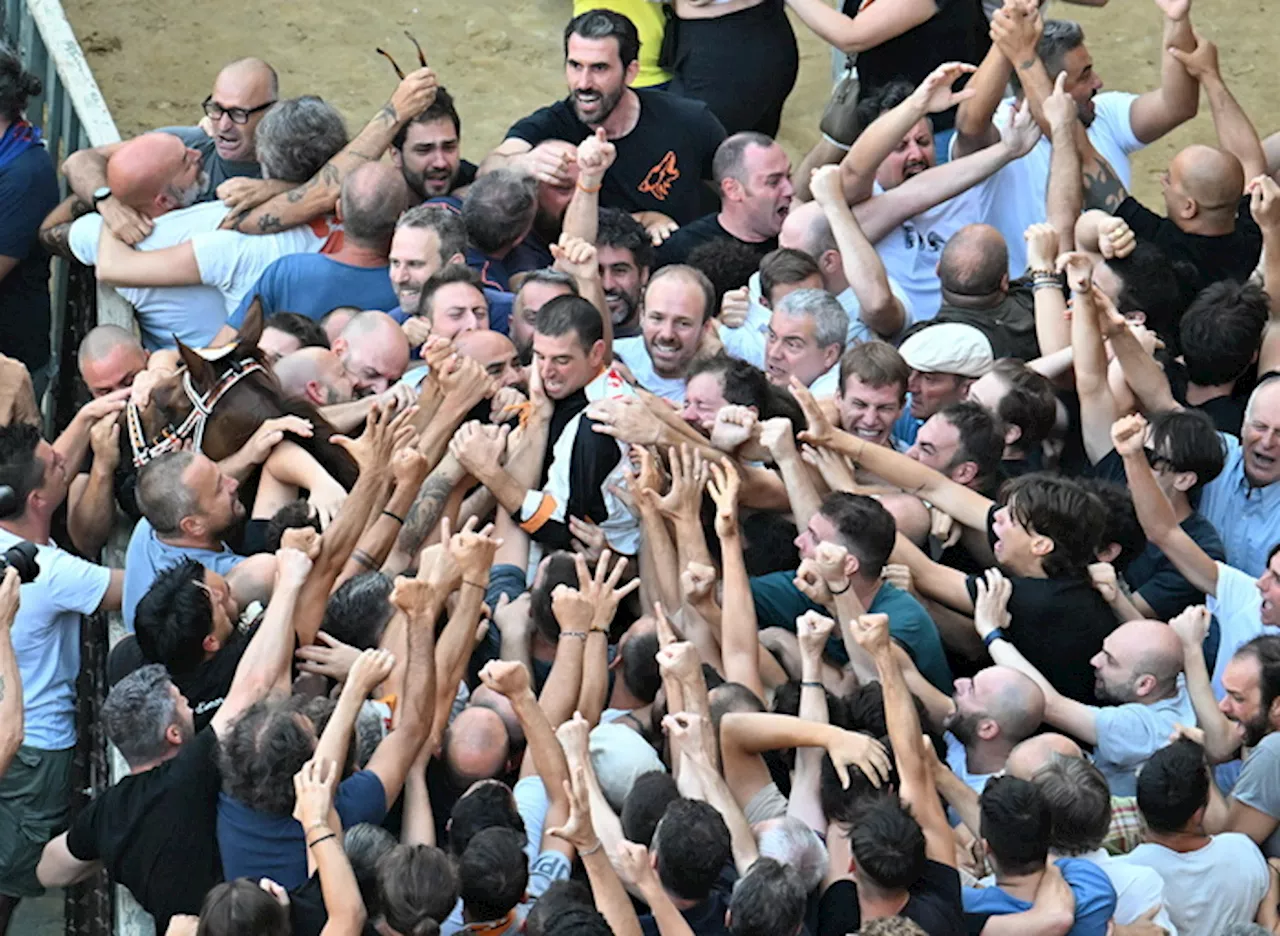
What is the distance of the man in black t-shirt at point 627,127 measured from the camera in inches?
A: 348

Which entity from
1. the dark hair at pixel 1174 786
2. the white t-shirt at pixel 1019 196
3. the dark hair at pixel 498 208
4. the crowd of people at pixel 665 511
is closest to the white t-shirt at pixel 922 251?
the crowd of people at pixel 665 511

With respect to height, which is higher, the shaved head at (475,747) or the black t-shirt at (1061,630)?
the shaved head at (475,747)

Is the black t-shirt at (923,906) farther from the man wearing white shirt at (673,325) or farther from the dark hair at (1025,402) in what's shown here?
the man wearing white shirt at (673,325)

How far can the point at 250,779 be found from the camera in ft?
18.6

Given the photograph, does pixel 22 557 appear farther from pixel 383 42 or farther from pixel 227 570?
pixel 383 42

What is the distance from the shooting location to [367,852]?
18.0 feet

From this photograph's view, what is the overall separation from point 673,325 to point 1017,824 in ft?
9.28

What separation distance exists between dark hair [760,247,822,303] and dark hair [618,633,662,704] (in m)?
2.05

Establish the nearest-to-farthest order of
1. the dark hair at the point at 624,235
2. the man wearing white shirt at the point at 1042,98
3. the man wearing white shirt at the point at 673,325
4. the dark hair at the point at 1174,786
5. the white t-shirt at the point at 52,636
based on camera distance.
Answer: the dark hair at the point at 1174,786, the white t-shirt at the point at 52,636, the man wearing white shirt at the point at 673,325, the dark hair at the point at 624,235, the man wearing white shirt at the point at 1042,98

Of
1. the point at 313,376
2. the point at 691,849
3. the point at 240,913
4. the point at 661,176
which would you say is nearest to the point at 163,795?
the point at 240,913

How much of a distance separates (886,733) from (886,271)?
2.86 meters

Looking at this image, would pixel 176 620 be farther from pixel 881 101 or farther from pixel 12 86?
pixel 881 101

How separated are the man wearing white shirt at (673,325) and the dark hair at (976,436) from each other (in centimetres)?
104

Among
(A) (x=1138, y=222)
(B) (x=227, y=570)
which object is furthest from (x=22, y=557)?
(A) (x=1138, y=222)
